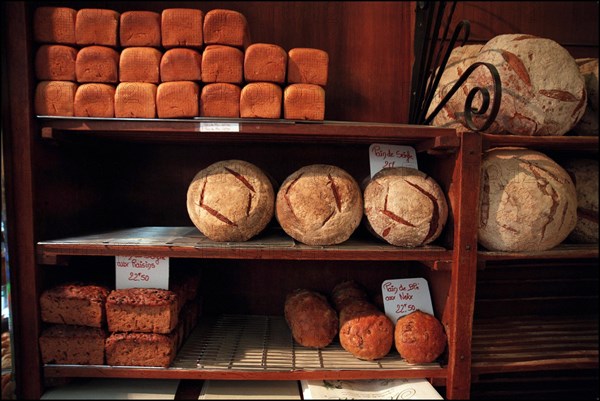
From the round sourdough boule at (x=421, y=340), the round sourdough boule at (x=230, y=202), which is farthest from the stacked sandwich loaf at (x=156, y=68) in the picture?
the round sourdough boule at (x=421, y=340)

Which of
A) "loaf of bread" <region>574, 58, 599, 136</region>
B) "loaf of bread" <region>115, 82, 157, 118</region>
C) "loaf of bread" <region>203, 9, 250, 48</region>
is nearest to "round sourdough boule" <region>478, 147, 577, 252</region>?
"loaf of bread" <region>574, 58, 599, 136</region>

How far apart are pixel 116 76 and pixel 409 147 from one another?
1323 millimetres

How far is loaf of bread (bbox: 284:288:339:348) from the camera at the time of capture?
1.50 m

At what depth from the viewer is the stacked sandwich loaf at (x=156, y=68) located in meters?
1.36

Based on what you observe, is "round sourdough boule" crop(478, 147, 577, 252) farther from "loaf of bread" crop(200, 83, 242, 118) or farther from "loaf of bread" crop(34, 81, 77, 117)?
"loaf of bread" crop(34, 81, 77, 117)

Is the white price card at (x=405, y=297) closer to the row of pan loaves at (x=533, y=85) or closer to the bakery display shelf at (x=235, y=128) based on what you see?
the bakery display shelf at (x=235, y=128)

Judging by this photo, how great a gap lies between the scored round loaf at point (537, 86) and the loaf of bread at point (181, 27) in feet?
3.90

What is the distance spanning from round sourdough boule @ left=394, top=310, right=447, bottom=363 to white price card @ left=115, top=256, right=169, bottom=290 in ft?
3.41

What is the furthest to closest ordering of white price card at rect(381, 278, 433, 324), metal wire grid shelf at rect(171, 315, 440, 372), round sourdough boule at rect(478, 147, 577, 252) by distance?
white price card at rect(381, 278, 433, 324) → metal wire grid shelf at rect(171, 315, 440, 372) → round sourdough boule at rect(478, 147, 577, 252)

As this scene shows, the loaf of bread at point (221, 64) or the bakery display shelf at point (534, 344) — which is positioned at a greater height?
the loaf of bread at point (221, 64)

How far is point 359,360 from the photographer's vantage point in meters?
1.46

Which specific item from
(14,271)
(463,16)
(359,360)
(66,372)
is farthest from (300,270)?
(463,16)

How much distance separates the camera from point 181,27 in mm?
1373

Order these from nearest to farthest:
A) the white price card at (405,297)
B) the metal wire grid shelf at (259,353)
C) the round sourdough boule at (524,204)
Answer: the round sourdough boule at (524,204) → the metal wire grid shelf at (259,353) → the white price card at (405,297)
